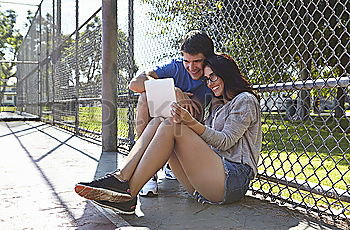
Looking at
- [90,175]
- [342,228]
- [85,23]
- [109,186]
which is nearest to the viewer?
[342,228]

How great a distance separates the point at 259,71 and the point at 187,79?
1.74 feet

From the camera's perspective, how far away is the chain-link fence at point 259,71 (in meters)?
2.35

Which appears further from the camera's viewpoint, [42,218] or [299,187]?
[299,187]

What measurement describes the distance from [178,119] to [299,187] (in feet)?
2.72

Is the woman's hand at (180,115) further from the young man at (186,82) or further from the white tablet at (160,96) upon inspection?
the young man at (186,82)

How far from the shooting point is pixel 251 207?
8.17 feet

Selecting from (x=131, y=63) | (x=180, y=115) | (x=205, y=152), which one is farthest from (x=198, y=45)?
(x=131, y=63)

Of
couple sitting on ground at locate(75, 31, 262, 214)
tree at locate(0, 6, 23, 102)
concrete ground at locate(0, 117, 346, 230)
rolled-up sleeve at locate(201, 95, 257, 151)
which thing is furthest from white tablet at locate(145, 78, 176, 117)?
tree at locate(0, 6, 23, 102)

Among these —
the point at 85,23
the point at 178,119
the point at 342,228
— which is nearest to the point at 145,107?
the point at 178,119

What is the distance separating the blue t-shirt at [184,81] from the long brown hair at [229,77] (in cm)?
46

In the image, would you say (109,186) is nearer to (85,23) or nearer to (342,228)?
(342,228)

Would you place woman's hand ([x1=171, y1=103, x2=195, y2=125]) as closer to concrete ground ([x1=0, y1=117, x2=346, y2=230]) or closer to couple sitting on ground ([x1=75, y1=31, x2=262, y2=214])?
couple sitting on ground ([x1=75, y1=31, x2=262, y2=214])

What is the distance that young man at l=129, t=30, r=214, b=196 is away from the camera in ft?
8.85

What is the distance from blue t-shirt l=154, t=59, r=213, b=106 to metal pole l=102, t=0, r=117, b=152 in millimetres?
1921
